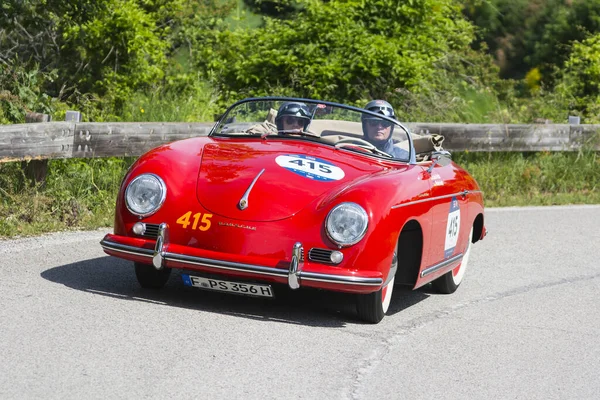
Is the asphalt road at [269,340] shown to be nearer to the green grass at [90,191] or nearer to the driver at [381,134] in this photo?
the green grass at [90,191]

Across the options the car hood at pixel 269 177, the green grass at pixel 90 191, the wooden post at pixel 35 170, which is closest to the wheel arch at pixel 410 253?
the car hood at pixel 269 177

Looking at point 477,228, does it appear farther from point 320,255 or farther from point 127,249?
point 127,249

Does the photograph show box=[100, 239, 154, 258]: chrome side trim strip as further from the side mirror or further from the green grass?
the green grass

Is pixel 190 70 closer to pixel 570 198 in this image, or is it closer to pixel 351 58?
pixel 351 58

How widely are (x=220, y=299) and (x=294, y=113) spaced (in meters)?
1.58

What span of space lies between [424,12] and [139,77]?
15.1 ft

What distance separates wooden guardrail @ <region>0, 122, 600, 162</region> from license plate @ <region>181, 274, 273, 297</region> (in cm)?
293

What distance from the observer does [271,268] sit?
591 centimetres

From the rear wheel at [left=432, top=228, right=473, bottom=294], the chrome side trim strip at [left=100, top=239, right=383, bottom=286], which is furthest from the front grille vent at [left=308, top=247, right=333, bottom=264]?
the rear wheel at [left=432, top=228, right=473, bottom=294]

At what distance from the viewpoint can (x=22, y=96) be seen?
34.4 feet

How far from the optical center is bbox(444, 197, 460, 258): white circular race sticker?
7.29 metres

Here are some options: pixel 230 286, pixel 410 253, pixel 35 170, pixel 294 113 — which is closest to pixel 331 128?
pixel 294 113

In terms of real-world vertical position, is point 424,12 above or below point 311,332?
above

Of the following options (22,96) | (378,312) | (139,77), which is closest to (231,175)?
(378,312)
